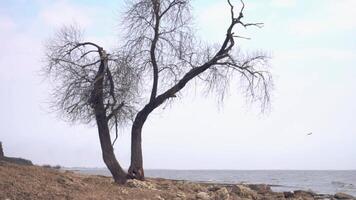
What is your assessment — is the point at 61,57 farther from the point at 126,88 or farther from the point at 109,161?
the point at 109,161

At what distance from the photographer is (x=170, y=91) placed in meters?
19.6

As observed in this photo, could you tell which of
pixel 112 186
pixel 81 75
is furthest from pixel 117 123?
pixel 112 186

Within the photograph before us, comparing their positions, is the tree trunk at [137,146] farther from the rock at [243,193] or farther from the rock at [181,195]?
the rock at [243,193]

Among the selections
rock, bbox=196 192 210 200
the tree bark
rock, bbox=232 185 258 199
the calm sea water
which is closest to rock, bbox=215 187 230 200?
rock, bbox=196 192 210 200

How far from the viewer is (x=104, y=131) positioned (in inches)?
755

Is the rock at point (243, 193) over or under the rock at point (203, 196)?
over

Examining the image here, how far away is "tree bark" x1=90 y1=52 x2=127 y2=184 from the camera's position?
18984 mm

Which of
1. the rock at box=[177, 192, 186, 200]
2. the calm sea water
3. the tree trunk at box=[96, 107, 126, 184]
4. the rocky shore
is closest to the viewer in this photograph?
the rocky shore

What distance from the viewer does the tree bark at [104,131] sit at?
19.0 m

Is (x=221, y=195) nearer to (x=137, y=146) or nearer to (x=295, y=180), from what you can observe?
(x=137, y=146)

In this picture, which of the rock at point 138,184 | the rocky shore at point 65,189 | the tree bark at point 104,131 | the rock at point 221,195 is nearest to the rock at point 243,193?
the rocky shore at point 65,189

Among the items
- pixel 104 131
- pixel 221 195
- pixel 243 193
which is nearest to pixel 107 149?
pixel 104 131

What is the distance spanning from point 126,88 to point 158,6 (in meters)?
3.23

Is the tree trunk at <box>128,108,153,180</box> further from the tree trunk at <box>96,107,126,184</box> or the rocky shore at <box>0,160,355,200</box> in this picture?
the rocky shore at <box>0,160,355,200</box>
